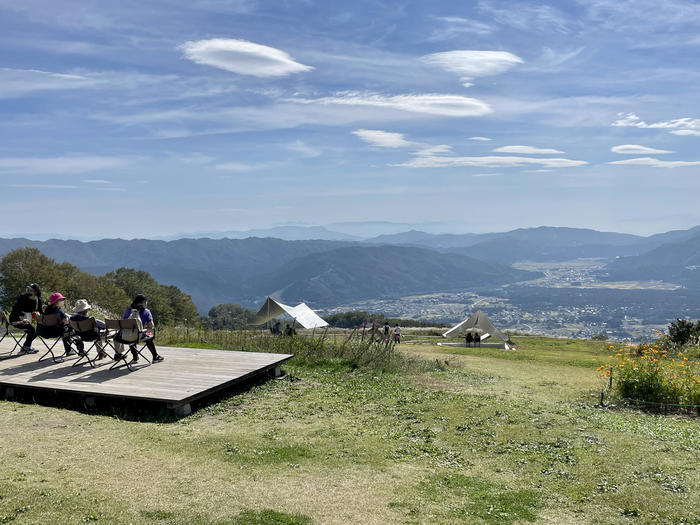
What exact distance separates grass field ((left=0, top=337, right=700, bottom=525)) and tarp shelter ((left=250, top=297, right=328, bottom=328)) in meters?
21.3

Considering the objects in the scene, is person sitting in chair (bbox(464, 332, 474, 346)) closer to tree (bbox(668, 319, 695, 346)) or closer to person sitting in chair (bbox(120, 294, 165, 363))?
tree (bbox(668, 319, 695, 346))

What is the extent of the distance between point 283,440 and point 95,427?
11.4 feet

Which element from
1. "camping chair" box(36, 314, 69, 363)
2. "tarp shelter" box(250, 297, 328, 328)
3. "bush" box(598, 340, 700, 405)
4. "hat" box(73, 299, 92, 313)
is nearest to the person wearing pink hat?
"camping chair" box(36, 314, 69, 363)

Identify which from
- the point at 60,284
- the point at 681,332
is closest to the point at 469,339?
the point at 681,332

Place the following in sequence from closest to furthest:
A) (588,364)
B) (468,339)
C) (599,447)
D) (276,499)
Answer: (276,499) → (599,447) → (588,364) → (468,339)

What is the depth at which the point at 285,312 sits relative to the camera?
3444 cm

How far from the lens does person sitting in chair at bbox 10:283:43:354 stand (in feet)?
45.0

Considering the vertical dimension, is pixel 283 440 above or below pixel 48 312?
below

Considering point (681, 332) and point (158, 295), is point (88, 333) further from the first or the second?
point (158, 295)

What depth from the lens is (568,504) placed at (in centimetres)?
633

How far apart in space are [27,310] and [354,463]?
432 inches

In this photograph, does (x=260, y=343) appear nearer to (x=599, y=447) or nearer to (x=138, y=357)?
(x=138, y=357)

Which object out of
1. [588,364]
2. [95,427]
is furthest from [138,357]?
[588,364]

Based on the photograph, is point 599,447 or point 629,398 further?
point 629,398
